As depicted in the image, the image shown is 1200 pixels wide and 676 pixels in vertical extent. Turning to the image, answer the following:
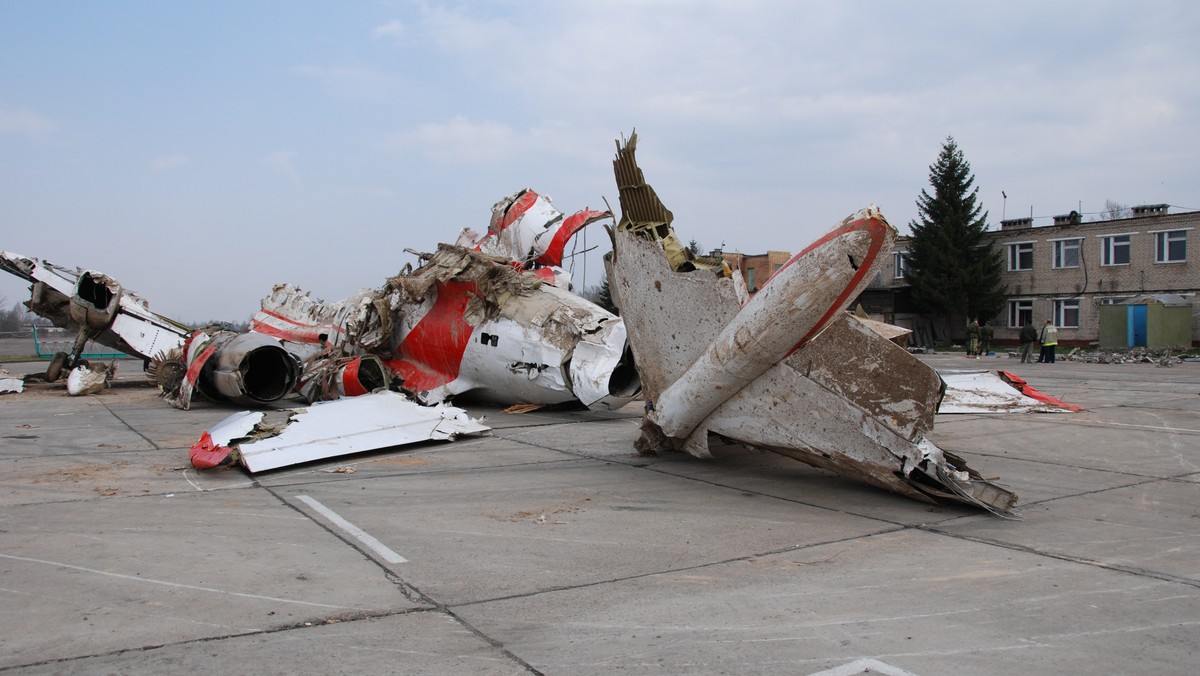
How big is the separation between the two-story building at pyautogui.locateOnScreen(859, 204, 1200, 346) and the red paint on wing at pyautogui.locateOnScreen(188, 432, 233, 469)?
35.9 metres

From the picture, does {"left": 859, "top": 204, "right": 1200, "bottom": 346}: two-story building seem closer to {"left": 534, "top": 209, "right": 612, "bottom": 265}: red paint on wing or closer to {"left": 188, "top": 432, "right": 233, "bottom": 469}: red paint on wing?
{"left": 534, "top": 209, "right": 612, "bottom": 265}: red paint on wing

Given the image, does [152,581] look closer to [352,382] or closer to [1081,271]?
[352,382]

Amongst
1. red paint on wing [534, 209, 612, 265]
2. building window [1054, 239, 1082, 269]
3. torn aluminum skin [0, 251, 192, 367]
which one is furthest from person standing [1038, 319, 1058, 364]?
torn aluminum skin [0, 251, 192, 367]

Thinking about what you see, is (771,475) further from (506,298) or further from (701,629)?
(506,298)

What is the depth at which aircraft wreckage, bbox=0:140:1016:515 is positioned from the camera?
21.4ft

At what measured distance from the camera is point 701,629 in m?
3.97

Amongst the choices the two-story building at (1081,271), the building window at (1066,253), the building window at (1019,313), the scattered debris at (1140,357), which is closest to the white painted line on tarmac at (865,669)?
the scattered debris at (1140,357)

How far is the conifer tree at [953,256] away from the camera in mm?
41031

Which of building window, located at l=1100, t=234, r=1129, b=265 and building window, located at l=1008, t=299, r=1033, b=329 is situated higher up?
building window, located at l=1100, t=234, r=1129, b=265

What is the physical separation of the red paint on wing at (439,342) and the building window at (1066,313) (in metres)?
34.2

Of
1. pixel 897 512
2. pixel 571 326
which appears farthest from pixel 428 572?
pixel 571 326

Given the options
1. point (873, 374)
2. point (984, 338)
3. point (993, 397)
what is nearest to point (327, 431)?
point (873, 374)

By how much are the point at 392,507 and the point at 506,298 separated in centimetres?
651

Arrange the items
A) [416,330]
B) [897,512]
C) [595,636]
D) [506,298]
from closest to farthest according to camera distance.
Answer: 1. [595,636]
2. [897,512]
3. [506,298]
4. [416,330]
